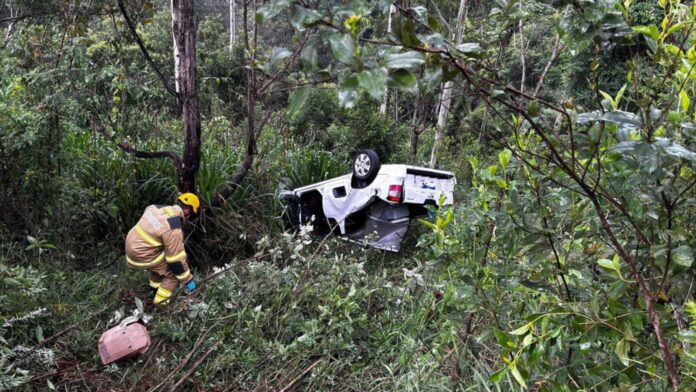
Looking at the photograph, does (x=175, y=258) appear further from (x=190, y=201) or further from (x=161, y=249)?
(x=190, y=201)

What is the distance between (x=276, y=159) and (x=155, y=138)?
1.65 meters

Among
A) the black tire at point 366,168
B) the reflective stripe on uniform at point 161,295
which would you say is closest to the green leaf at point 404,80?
the reflective stripe on uniform at point 161,295

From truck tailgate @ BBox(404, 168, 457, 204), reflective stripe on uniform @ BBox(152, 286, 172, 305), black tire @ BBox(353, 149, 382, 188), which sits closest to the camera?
reflective stripe on uniform @ BBox(152, 286, 172, 305)

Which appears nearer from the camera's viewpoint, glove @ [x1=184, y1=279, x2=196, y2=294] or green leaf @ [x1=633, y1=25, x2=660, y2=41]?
green leaf @ [x1=633, y1=25, x2=660, y2=41]

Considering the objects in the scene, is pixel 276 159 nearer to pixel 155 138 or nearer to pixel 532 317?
pixel 155 138

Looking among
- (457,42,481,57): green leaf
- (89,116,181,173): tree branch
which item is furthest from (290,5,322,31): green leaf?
(89,116,181,173): tree branch

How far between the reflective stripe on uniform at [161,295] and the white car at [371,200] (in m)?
1.75

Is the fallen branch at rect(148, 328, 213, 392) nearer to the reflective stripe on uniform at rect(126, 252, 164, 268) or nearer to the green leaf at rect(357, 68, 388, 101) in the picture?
the reflective stripe on uniform at rect(126, 252, 164, 268)

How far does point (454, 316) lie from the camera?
2.60m

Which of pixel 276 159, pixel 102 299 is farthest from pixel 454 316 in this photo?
pixel 276 159

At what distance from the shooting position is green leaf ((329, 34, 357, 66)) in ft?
3.39

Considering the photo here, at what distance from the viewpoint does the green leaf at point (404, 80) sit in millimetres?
1069

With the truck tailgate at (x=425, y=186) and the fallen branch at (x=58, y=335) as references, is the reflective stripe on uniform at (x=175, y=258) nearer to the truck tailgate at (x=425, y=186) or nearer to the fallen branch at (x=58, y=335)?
the fallen branch at (x=58, y=335)

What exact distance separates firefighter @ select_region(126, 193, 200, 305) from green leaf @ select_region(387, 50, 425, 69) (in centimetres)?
409
